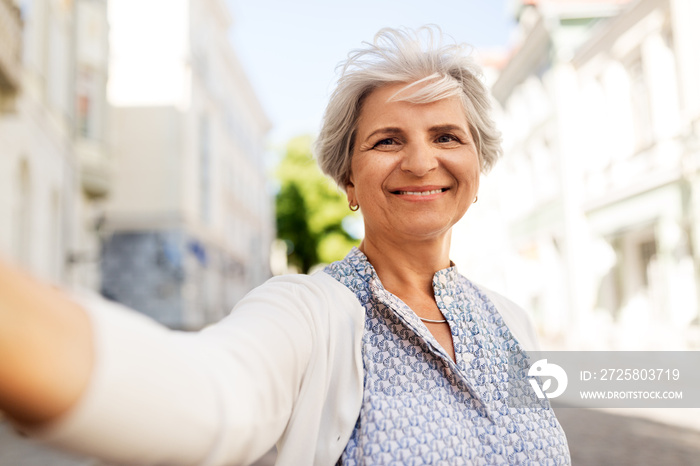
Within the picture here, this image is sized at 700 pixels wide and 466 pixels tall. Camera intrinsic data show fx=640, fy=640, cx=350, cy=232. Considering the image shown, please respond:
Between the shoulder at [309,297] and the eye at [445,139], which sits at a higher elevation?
the eye at [445,139]

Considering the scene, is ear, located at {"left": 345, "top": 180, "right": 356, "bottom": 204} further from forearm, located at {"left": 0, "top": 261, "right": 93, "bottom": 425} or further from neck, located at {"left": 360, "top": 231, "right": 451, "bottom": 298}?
forearm, located at {"left": 0, "top": 261, "right": 93, "bottom": 425}

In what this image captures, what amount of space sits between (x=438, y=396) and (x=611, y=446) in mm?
5521

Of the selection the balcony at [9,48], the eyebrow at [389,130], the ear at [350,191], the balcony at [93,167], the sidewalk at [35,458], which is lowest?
the sidewalk at [35,458]

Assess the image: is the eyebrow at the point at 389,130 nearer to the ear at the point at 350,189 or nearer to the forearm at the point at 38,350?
the ear at the point at 350,189

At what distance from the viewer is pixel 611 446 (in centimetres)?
611

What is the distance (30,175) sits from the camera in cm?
1173

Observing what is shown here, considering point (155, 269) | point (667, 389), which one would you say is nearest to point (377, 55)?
point (667, 389)

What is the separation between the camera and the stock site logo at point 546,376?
1628 mm

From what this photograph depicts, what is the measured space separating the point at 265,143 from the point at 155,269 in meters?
23.9

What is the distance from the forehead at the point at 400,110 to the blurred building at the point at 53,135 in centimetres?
772

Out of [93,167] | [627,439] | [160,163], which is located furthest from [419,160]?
[160,163]

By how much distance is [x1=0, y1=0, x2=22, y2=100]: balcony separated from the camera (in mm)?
9125

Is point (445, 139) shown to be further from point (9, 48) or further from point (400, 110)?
point (9, 48)

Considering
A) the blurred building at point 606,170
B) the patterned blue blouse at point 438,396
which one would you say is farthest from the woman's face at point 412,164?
the blurred building at point 606,170
